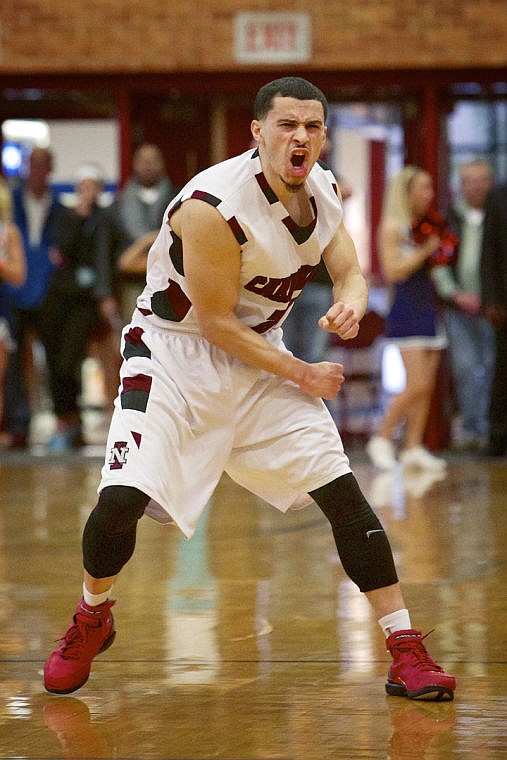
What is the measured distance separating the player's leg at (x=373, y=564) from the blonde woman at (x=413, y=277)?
476 cm

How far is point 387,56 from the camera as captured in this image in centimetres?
1030

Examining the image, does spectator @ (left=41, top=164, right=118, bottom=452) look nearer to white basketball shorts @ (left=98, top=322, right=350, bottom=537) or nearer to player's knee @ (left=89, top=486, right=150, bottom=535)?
white basketball shorts @ (left=98, top=322, right=350, bottom=537)

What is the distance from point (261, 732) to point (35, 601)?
1.87 metres

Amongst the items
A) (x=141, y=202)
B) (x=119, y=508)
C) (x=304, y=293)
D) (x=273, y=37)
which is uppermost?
(x=273, y=37)

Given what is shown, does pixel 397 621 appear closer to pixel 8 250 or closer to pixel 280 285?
pixel 280 285

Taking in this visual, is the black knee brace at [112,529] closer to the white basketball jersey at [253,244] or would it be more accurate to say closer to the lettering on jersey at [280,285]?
the white basketball jersey at [253,244]

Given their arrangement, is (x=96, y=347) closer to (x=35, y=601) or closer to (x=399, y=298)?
(x=399, y=298)

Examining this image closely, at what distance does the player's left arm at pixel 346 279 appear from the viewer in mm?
3947

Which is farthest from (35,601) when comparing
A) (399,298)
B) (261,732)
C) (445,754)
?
(399,298)

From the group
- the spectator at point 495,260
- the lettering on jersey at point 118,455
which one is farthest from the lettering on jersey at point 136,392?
the spectator at point 495,260

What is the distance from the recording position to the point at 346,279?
4184mm

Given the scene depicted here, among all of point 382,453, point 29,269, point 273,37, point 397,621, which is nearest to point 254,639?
point 397,621

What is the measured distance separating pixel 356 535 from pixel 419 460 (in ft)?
16.8

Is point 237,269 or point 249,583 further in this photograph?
point 249,583
